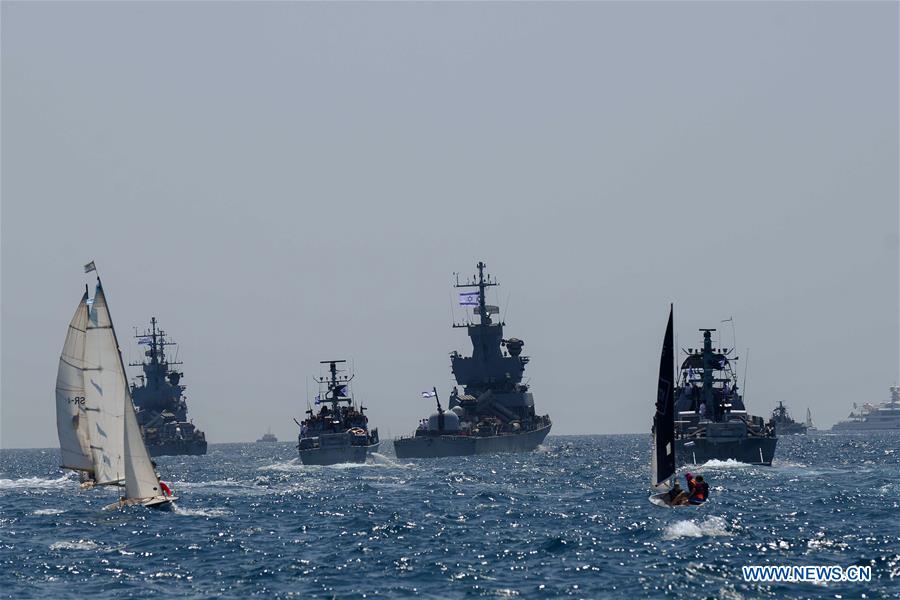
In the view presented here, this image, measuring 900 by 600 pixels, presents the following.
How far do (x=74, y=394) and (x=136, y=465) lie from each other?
3.75 m

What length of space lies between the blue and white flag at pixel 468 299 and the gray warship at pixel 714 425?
4871 centimetres

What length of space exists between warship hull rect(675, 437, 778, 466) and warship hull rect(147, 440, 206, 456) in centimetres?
9721

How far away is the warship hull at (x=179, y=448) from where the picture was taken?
169 meters

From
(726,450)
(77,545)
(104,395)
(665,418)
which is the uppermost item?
(104,395)

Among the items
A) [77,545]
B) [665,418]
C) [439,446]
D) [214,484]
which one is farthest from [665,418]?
[439,446]

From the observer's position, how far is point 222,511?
56.4 meters

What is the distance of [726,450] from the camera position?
87.8 meters

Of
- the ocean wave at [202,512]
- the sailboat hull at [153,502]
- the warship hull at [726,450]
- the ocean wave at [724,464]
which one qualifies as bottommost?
the ocean wave at [202,512]

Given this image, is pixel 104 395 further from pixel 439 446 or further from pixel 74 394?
pixel 439 446

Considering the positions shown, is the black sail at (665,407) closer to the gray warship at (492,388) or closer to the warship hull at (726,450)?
the warship hull at (726,450)

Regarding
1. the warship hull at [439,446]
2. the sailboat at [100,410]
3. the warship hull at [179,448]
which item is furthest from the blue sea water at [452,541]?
the warship hull at [179,448]

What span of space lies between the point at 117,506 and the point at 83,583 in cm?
1857

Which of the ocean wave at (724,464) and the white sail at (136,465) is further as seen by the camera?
the ocean wave at (724,464)

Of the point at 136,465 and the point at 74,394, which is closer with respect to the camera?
the point at 74,394
